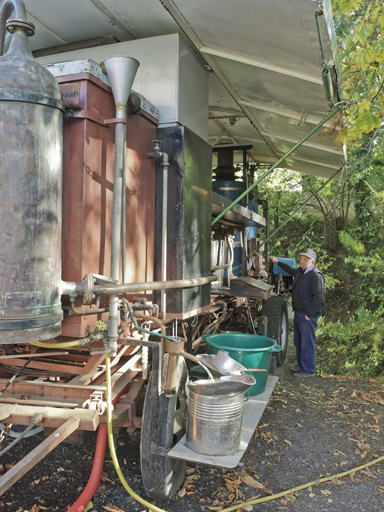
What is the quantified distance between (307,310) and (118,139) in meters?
4.41

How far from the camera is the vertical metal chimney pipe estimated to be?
269 centimetres

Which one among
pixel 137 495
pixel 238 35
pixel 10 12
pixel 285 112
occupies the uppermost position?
pixel 238 35

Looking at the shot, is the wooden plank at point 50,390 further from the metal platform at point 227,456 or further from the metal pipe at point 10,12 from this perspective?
the metal pipe at point 10,12

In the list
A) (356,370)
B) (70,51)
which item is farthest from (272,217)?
(70,51)

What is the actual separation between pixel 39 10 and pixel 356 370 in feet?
27.5

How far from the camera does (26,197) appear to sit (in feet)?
6.94

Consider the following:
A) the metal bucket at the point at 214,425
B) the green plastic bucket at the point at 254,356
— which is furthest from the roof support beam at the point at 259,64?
the metal bucket at the point at 214,425

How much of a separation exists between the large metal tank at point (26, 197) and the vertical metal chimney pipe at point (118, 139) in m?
0.48

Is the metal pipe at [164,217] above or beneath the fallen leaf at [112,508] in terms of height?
above

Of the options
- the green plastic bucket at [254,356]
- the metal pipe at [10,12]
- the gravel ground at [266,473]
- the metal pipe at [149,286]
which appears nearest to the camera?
the metal pipe at [10,12]

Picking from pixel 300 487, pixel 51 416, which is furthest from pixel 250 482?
pixel 51 416

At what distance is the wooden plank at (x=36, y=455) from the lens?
82.2 inches

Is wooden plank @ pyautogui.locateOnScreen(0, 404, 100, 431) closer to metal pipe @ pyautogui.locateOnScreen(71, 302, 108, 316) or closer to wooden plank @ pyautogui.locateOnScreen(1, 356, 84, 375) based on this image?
wooden plank @ pyautogui.locateOnScreen(1, 356, 84, 375)

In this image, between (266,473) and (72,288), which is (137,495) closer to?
(266,473)
